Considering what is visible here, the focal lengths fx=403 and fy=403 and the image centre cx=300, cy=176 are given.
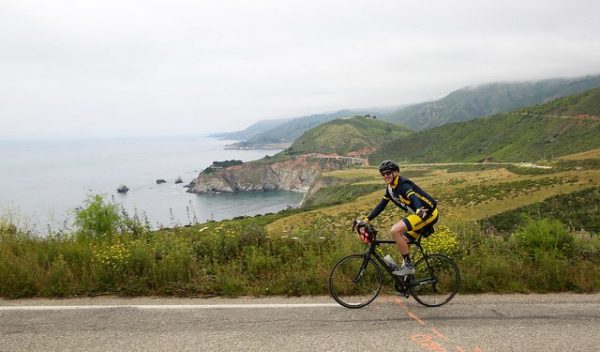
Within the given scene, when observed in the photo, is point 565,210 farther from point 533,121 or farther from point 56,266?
point 533,121

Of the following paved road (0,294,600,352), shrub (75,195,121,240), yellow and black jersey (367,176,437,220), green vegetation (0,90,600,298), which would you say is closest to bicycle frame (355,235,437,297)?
paved road (0,294,600,352)

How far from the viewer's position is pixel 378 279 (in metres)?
6.93

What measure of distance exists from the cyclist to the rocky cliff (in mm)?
176671

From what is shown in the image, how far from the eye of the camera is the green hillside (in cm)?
12331

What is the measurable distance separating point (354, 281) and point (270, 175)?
7417 inches

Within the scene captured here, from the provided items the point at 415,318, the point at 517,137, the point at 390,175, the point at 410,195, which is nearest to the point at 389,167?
the point at 390,175

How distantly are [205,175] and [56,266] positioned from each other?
7070 inches

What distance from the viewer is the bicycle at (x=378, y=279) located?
6.69 m

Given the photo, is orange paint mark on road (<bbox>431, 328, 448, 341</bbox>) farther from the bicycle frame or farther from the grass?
the grass

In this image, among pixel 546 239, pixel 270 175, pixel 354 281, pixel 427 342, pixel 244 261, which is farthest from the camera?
pixel 270 175

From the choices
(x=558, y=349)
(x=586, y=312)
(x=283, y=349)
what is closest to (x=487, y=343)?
(x=558, y=349)

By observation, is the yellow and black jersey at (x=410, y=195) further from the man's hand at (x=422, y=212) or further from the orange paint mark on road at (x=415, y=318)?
the orange paint mark on road at (x=415, y=318)

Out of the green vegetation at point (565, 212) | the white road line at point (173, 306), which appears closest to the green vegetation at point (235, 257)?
the white road line at point (173, 306)

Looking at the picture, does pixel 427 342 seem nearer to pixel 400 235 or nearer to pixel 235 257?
pixel 400 235
